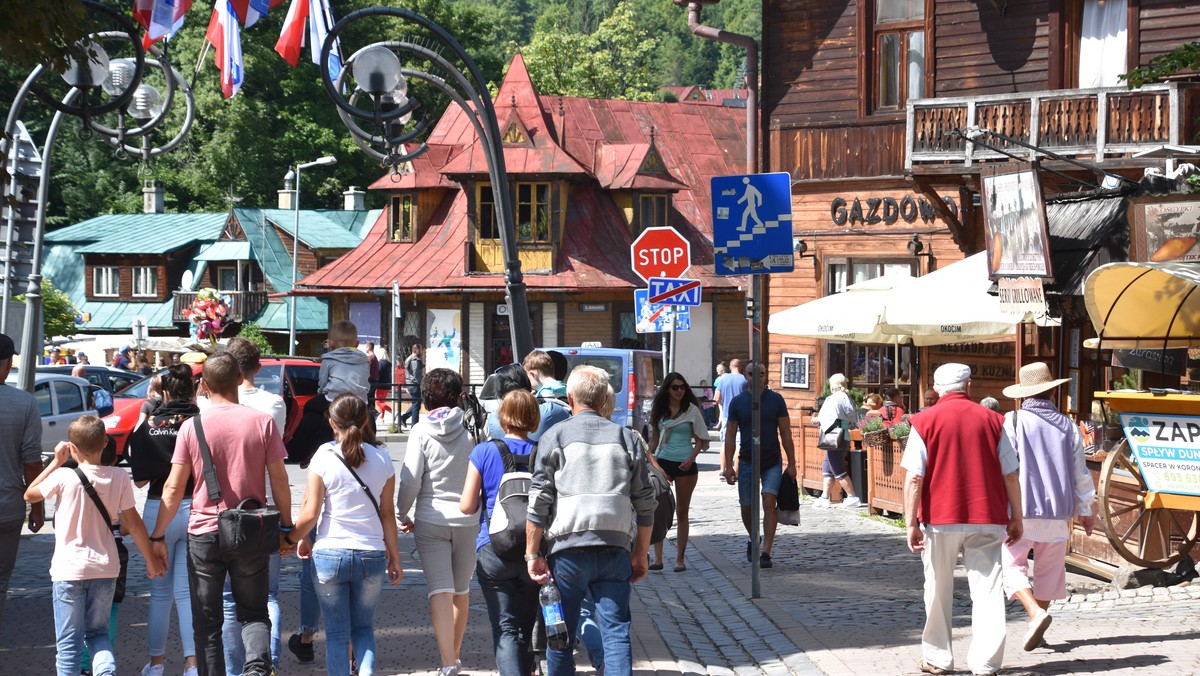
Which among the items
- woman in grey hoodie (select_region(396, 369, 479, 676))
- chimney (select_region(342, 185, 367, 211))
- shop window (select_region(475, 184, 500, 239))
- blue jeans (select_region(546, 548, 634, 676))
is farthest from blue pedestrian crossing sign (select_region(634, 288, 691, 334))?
chimney (select_region(342, 185, 367, 211))

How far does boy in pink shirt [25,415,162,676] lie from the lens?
7.77 meters

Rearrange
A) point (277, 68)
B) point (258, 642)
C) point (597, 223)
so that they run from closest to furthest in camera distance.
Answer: point (258, 642) < point (597, 223) < point (277, 68)

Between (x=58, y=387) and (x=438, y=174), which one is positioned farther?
(x=438, y=174)

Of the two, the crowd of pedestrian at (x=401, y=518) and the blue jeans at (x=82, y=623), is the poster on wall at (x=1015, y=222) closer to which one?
the crowd of pedestrian at (x=401, y=518)

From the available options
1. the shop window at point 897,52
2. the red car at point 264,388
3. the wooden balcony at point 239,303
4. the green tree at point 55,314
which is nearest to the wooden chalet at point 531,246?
the green tree at point 55,314

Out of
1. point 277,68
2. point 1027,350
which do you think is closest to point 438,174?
point 277,68

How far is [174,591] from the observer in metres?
8.32

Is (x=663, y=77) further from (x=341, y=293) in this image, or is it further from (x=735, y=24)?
(x=341, y=293)

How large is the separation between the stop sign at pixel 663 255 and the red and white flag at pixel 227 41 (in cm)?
676

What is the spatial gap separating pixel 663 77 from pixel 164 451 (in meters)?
127

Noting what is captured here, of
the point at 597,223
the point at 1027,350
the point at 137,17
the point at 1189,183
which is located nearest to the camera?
the point at 137,17

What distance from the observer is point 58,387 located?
2427 cm

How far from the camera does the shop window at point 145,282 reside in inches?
2507

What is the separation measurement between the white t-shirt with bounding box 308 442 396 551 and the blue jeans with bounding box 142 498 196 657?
0.89m
